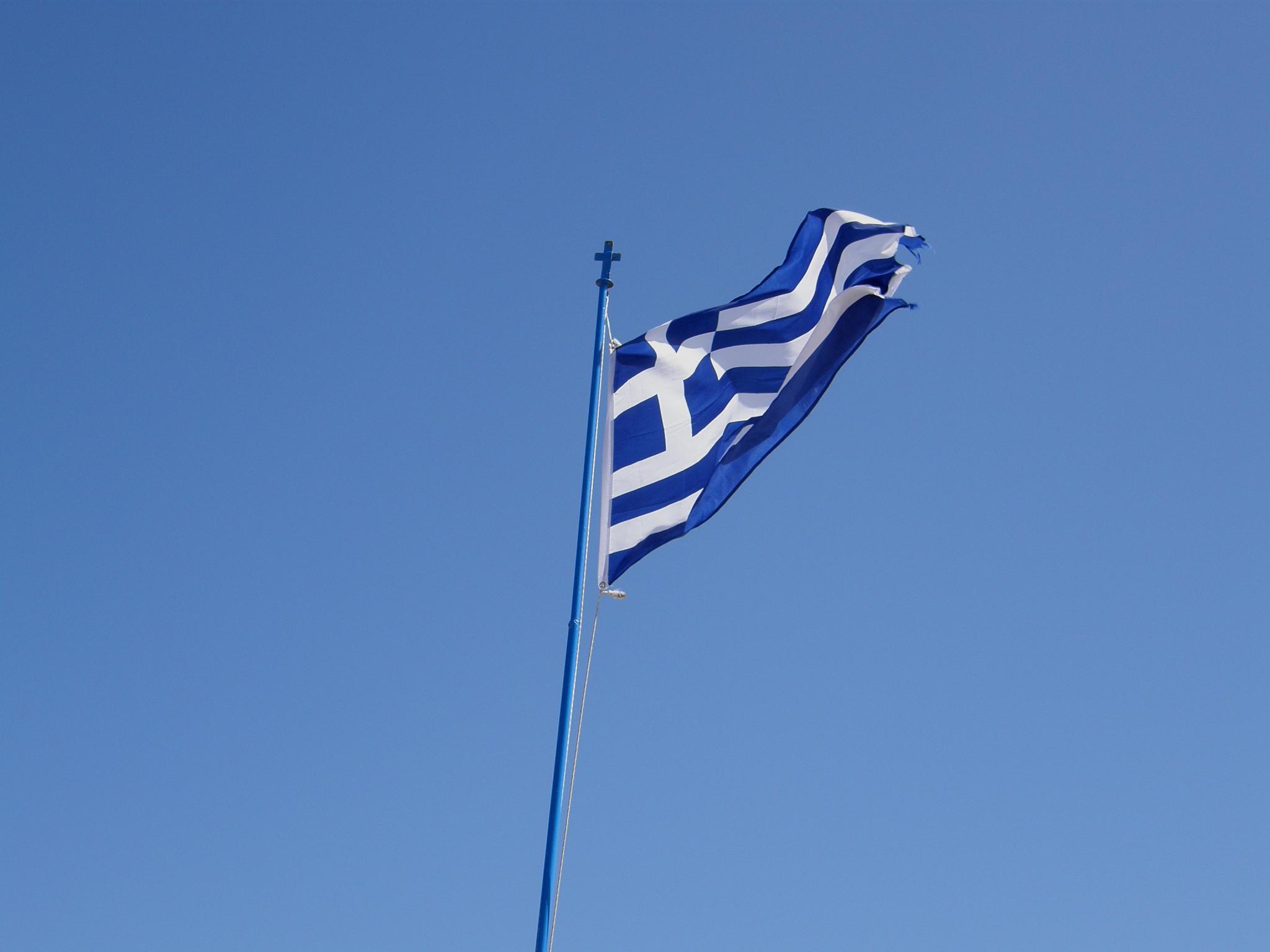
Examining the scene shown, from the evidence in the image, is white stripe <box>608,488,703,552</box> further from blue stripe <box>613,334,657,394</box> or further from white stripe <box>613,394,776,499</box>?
blue stripe <box>613,334,657,394</box>

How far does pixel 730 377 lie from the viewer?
15.7 m

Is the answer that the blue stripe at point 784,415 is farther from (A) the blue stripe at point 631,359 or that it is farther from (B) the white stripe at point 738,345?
(A) the blue stripe at point 631,359

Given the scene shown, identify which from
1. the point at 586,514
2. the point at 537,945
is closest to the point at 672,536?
the point at 586,514

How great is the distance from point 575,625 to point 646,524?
156cm

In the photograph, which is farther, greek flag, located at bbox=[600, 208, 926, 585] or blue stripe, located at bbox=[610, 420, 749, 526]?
greek flag, located at bbox=[600, 208, 926, 585]

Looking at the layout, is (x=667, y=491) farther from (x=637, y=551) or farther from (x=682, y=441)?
(x=637, y=551)

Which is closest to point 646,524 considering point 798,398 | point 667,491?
point 667,491

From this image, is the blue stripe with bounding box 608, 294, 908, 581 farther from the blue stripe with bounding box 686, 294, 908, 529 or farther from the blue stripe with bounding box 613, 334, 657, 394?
the blue stripe with bounding box 613, 334, 657, 394

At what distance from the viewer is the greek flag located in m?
14.4

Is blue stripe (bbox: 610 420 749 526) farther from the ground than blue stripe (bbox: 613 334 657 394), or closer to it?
closer to it

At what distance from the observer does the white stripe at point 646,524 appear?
14.1m

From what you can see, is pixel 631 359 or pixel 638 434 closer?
pixel 638 434

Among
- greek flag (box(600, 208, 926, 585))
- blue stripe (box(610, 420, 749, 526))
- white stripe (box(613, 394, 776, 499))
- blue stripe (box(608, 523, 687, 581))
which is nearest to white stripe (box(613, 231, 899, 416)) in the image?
greek flag (box(600, 208, 926, 585))

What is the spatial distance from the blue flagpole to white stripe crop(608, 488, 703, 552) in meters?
0.47
